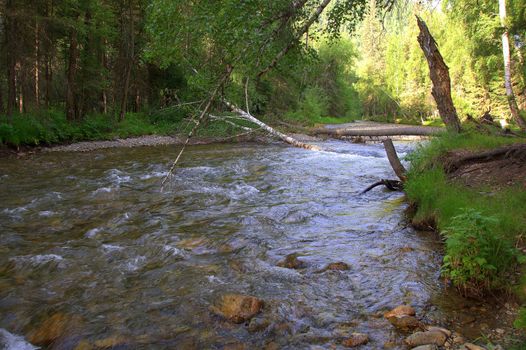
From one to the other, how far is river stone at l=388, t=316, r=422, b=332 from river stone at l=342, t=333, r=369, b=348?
0.37 m

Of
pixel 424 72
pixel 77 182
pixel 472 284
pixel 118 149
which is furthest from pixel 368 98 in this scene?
pixel 472 284

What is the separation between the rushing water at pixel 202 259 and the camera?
4211 mm

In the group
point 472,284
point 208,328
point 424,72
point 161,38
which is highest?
point 424,72

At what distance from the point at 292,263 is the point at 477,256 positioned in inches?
91.3

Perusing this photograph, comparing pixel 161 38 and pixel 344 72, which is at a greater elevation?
pixel 344 72

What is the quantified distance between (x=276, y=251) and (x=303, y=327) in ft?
7.20

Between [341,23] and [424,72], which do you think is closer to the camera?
[341,23]

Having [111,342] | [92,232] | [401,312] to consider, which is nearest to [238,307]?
[111,342]

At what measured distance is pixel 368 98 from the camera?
250ft

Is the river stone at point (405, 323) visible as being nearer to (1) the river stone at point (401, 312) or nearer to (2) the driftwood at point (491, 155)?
(1) the river stone at point (401, 312)

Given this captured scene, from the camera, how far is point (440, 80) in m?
10.6

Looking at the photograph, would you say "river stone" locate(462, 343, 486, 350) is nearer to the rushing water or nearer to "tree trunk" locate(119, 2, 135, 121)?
the rushing water

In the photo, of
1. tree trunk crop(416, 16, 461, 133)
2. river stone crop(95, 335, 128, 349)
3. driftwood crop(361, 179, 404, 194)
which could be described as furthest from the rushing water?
tree trunk crop(416, 16, 461, 133)

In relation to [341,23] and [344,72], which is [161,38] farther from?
[344,72]
